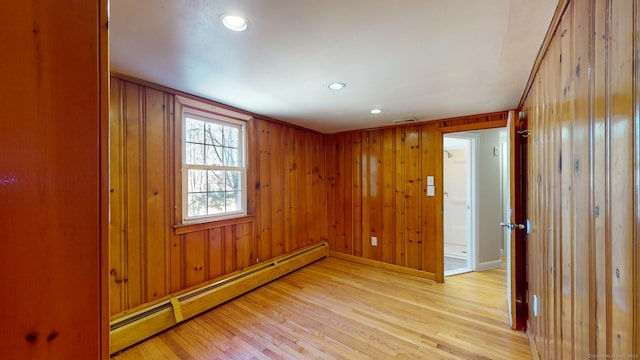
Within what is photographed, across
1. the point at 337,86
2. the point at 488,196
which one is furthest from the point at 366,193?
the point at 337,86

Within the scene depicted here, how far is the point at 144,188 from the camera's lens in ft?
6.89

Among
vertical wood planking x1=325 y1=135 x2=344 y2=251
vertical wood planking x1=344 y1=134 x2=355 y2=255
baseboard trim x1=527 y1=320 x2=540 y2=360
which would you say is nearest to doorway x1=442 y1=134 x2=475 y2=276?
vertical wood planking x1=344 y1=134 x2=355 y2=255

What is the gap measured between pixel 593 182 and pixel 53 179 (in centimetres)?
145

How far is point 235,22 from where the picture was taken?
49.0 inches

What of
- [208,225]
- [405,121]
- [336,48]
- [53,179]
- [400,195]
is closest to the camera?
[53,179]

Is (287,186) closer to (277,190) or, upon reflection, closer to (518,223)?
(277,190)

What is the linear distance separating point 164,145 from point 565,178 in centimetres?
272

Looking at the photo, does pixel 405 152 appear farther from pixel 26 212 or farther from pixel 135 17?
pixel 26 212

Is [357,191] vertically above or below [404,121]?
below

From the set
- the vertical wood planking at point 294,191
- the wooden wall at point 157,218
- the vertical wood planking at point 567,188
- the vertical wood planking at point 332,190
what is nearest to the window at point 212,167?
the wooden wall at point 157,218

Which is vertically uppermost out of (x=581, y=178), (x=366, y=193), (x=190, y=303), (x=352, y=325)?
(x=581, y=178)

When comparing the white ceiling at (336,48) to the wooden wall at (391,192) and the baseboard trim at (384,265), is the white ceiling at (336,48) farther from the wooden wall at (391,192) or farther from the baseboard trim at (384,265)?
the baseboard trim at (384,265)

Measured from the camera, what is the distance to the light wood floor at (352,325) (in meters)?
1.93

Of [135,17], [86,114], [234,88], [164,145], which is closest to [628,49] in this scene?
[86,114]
